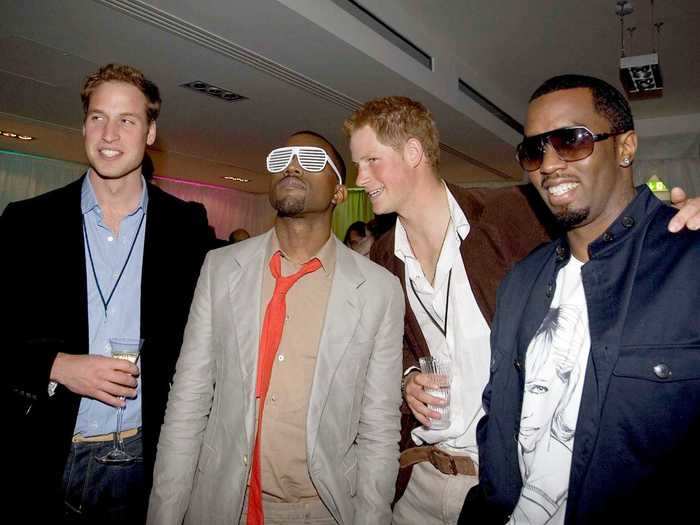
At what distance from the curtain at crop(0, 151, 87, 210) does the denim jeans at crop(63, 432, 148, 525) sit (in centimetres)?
1093

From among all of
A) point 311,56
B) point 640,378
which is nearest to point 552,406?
point 640,378

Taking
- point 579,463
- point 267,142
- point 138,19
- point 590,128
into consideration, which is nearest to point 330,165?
point 590,128

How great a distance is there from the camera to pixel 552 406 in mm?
1473

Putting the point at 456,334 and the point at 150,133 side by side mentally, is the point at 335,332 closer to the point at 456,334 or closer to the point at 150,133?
the point at 456,334

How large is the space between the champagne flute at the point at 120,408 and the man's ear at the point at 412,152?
1483 mm

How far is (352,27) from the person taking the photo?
5.22 metres

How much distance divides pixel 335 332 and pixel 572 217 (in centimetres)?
96

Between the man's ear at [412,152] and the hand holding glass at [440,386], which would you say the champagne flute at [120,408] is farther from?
the man's ear at [412,152]

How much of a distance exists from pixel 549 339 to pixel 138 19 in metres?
4.82

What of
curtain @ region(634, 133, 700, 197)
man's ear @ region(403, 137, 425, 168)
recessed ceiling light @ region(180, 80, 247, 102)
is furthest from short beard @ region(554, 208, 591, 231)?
curtain @ region(634, 133, 700, 197)

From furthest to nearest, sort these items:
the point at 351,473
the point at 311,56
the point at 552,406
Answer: the point at 311,56 → the point at 351,473 → the point at 552,406

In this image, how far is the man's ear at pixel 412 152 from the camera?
2371mm

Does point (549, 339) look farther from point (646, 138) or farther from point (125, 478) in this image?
point (646, 138)

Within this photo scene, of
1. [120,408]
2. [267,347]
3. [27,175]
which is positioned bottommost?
[120,408]
